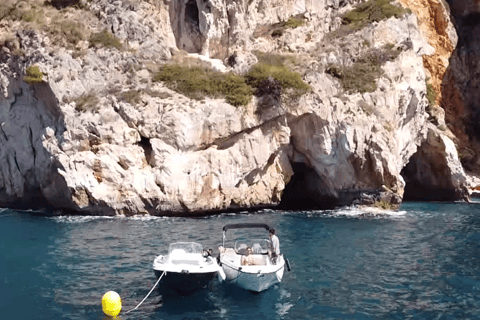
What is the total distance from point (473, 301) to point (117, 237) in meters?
16.7

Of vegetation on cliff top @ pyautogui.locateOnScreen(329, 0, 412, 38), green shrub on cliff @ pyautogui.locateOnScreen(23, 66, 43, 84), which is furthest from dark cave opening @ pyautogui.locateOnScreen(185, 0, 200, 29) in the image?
green shrub on cliff @ pyautogui.locateOnScreen(23, 66, 43, 84)

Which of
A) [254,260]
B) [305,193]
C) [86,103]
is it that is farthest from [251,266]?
[305,193]

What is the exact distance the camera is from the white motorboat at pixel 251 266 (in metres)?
15.0

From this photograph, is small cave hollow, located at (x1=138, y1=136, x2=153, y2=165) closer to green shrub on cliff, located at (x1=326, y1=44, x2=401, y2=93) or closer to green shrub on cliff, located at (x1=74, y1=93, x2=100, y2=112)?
green shrub on cliff, located at (x1=74, y1=93, x2=100, y2=112)

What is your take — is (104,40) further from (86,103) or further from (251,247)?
(251,247)

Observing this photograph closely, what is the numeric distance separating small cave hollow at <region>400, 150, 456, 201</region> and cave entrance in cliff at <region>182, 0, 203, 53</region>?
79.4ft

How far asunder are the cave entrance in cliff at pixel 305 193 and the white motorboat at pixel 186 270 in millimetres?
21908

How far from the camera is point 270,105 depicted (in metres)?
34.8

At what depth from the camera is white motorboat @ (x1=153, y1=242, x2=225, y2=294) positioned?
48.1 ft

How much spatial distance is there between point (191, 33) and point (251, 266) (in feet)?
101

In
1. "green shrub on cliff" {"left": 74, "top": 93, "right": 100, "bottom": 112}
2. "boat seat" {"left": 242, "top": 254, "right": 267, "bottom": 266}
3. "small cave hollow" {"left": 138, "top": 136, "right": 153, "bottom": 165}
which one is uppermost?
"green shrub on cliff" {"left": 74, "top": 93, "right": 100, "bottom": 112}

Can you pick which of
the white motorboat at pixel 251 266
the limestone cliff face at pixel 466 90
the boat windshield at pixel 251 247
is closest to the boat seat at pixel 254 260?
the white motorboat at pixel 251 266

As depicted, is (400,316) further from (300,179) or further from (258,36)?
(258,36)

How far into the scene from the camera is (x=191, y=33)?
1638 inches
